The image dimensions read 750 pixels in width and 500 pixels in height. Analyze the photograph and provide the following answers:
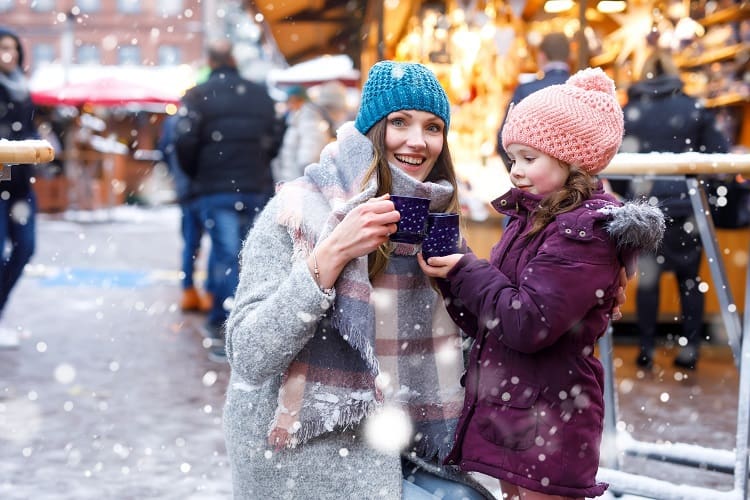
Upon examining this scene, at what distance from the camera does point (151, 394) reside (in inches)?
211

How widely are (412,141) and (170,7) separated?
5604cm

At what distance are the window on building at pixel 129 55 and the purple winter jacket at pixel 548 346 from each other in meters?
51.6

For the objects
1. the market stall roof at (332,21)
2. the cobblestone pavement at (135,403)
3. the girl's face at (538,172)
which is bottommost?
the cobblestone pavement at (135,403)

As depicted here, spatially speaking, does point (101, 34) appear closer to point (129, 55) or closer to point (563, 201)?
point (129, 55)

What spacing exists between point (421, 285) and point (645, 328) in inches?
167

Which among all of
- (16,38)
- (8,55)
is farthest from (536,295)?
(16,38)

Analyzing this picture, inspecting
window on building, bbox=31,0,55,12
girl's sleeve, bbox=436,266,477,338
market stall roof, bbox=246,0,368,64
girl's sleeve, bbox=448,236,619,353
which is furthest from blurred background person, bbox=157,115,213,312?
window on building, bbox=31,0,55,12

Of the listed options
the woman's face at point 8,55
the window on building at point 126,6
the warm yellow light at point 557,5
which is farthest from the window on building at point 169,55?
the woman's face at point 8,55

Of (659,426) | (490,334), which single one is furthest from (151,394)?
(490,334)

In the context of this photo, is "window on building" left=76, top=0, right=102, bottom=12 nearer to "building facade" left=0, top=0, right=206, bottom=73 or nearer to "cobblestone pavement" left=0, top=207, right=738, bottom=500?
"building facade" left=0, top=0, right=206, bottom=73

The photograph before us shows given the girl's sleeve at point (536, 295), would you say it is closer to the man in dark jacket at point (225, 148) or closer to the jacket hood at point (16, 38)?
the man in dark jacket at point (225, 148)

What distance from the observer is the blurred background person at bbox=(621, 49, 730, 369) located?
5.84 metres

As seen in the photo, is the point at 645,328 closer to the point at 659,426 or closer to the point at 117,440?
the point at 659,426

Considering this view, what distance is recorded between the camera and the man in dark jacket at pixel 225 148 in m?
6.48
